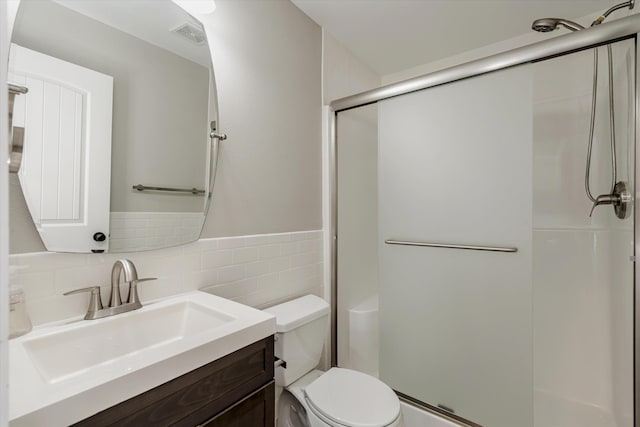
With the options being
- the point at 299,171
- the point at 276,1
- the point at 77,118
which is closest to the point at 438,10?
the point at 276,1

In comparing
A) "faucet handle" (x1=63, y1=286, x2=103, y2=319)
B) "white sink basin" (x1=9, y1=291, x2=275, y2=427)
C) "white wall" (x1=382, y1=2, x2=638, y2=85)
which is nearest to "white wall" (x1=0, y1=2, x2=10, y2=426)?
"white sink basin" (x1=9, y1=291, x2=275, y2=427)

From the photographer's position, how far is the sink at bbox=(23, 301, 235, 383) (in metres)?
0.78

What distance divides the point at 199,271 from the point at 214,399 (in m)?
0.54

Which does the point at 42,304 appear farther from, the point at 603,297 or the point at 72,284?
the point at 603,297

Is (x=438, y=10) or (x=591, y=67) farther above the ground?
(x=438, y=10)

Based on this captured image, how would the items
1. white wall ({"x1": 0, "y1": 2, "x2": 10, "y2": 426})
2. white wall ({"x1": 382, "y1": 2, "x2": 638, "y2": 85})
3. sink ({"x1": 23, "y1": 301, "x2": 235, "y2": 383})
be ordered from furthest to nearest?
white wall ({"x1": 382, "y1": 2, "x2": 638, "y2": 85}) < sink ({"x1": 23, "y1": 301, "x2": 235, "y2": 383}) < white wall ({"x1": 0, "y1": 2, "x2": 10, "y2": 426})

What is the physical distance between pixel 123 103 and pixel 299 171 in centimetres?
92

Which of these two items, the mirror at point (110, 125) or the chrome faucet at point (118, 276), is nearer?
the mirror at point (110, 125)

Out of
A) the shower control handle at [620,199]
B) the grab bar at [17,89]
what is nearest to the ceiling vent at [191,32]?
the grab bar at [17,89]

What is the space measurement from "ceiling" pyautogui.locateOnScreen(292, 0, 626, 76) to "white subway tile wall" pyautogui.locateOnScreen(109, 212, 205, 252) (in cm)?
138

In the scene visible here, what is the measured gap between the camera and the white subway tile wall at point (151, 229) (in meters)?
1.00

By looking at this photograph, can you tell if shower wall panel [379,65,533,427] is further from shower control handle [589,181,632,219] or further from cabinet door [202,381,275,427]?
cabinet door [202,381,275,427]

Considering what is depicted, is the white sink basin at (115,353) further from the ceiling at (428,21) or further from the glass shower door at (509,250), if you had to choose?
the ceiling at (428,21)

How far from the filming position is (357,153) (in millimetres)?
2105
